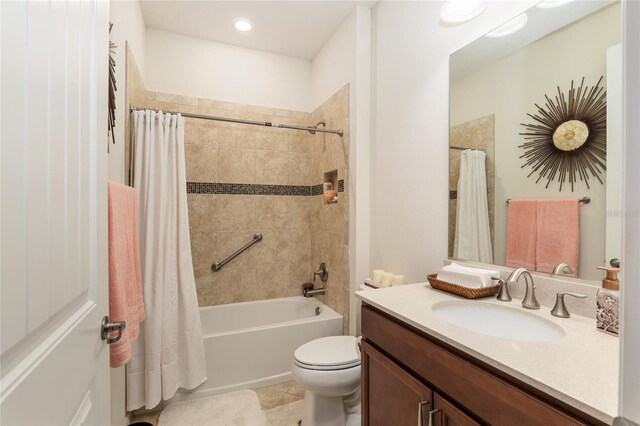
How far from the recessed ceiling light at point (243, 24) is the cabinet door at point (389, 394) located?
97.9 inches

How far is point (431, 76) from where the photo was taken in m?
1.64

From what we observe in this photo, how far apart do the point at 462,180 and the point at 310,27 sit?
187 centimetres

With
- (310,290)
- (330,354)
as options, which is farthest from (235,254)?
(330,354)

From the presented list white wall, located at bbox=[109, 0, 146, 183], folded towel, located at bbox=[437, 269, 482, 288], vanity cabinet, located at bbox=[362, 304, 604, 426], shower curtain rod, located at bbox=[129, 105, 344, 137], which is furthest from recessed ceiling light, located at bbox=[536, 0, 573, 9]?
white wall, located at bbox=[109, 0, 146, 183]

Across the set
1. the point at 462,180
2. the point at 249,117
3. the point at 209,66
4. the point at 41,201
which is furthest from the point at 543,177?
the point at 209,66

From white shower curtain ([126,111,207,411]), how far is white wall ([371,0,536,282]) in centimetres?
137

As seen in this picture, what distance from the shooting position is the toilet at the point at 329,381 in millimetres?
1564

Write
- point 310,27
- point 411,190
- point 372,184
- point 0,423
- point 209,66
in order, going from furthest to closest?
1. point 209,66
2. point 310,27
3. point 372,184
4. point 411,190
5. point 0,423

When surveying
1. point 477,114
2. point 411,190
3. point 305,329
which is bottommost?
point 305,329

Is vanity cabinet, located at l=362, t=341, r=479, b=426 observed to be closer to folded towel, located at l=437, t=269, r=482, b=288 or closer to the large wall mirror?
folded towel, located at l=437, t=269, r=482, b=288

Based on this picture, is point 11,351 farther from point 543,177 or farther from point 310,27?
point 310,27

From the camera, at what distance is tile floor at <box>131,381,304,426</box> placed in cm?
187

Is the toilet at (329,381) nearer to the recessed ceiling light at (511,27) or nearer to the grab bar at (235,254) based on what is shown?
the grab bar at (235,254)

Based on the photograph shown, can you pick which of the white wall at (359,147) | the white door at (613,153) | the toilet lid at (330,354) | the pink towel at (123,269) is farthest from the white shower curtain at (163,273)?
the white door at (613,153)
